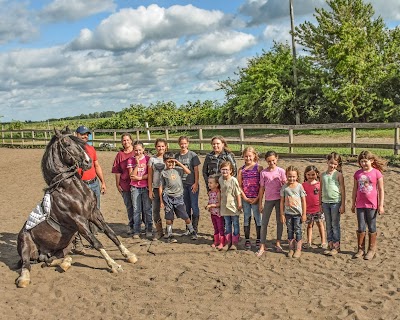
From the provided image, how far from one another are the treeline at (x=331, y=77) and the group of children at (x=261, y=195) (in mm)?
15265

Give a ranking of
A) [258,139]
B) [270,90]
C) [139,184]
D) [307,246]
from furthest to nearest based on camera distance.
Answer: [270,90] < [258,139] < [139,184] < [307,246]

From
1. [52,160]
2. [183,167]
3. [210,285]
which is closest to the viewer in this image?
[210,285]

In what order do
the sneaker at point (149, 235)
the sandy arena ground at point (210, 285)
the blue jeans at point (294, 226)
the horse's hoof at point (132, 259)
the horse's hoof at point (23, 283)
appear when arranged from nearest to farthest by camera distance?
the sandy arena ground at point (210, 285) < the horse's hoof at point (23, 283) < the blue jeans at point (294, 226) < the horse's hoof at point (132, 259) < the sneaker at point (149, 235)

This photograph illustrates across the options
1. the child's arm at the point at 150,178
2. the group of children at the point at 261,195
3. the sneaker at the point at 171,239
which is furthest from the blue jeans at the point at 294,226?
the child's arm at the point at 150,178

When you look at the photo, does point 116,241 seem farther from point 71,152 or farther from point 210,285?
point 210,285

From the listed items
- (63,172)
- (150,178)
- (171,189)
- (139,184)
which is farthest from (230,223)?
(63,172)

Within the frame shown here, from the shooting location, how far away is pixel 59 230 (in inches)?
215

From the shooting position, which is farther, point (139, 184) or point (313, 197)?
point (139, 184)

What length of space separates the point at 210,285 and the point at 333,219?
196 centimetres

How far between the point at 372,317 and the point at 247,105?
1992 centimetres

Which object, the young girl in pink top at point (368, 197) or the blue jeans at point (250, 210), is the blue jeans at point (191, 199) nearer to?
the blue jeans at point (250, 210)

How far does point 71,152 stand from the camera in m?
5.41

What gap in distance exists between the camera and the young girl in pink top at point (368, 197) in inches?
206

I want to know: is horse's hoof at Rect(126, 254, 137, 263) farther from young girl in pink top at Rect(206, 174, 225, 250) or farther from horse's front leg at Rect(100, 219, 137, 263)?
young girl in pink top at Rect(206, 174, 225, 250)
